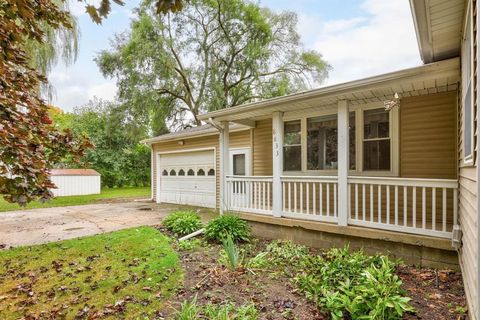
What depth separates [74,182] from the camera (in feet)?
56.5

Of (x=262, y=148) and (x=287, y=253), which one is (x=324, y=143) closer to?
(x=262, y=148)

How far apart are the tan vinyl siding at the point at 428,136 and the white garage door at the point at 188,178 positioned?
660 centimetres

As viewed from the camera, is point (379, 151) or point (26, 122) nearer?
point (26, 122)

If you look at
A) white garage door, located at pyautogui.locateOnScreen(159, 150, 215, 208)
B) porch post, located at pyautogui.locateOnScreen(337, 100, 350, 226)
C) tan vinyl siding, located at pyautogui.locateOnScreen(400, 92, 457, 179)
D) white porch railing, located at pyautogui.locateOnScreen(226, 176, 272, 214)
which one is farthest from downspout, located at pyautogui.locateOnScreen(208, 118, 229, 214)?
tan vinyl siding, located at pyautogui.locateOnScreen(400, 92, 457, 179)

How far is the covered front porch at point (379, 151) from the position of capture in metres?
4.40

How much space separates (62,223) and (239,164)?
5699mm

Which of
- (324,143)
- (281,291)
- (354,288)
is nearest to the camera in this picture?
(354,288)

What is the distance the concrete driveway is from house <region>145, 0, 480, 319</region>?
338cm

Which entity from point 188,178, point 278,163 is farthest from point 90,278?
point 188,178

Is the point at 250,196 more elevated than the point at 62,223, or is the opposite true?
the point at 250,196

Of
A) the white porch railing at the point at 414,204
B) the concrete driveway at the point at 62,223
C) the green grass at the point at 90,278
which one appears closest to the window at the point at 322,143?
the white porch railing at the point at 414,204

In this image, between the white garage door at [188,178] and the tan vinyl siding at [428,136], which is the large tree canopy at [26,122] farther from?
the white garage door at [188,178]

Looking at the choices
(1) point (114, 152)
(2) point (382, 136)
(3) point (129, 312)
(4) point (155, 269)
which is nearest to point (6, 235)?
(4) point (155, 269)

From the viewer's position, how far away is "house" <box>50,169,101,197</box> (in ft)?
54.4
